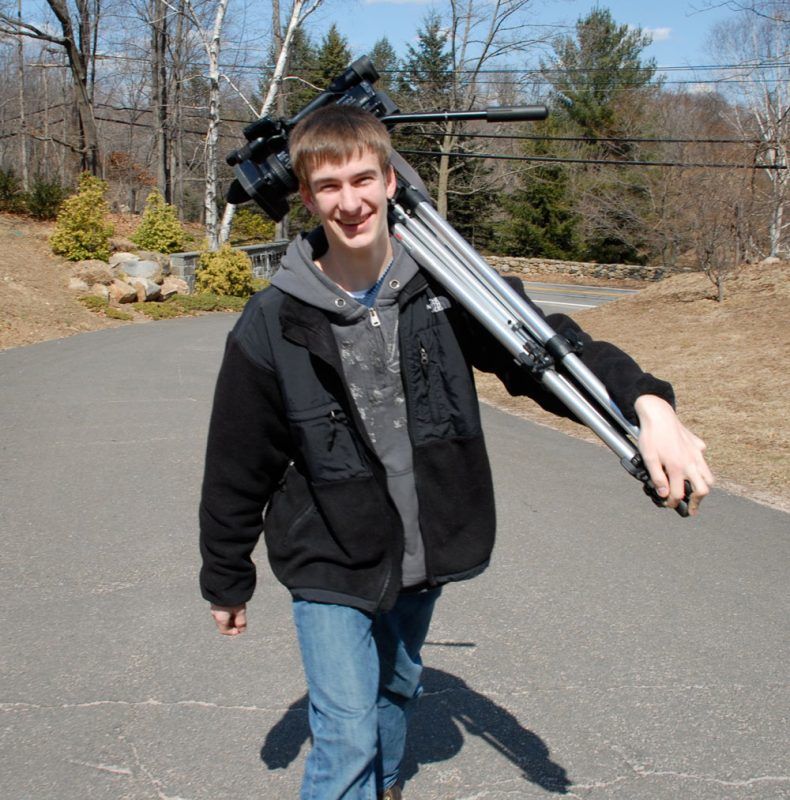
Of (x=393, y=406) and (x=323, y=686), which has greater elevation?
(x=393, y=406)

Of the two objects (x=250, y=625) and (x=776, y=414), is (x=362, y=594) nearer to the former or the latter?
(x=250, y=625)

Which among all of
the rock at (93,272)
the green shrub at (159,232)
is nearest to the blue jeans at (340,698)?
the rock at (93,272)

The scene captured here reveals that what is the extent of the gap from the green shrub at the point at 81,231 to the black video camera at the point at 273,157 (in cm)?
1794

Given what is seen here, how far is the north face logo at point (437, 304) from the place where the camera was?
237cm

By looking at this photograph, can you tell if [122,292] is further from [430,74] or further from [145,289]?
[430,74]

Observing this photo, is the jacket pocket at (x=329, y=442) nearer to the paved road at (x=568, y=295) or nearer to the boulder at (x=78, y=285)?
the boulder at (x=78, y=285)

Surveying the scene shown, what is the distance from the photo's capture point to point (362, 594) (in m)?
2.30

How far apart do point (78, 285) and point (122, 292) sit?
0.83 m

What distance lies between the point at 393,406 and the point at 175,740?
167 centimetres

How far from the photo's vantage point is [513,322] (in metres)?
2.23

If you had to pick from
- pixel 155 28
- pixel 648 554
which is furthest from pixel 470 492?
pixel 155 28

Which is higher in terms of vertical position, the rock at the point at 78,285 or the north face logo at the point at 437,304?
the north face logo at the point at 437,304

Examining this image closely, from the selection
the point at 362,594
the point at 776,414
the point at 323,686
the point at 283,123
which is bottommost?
the point at 776,414

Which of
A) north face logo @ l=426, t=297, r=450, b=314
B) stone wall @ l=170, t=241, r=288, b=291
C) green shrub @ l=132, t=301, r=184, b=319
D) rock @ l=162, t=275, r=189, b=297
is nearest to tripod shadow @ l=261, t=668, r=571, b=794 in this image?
north face logo @ l=426, t=297, r=450, b=314
